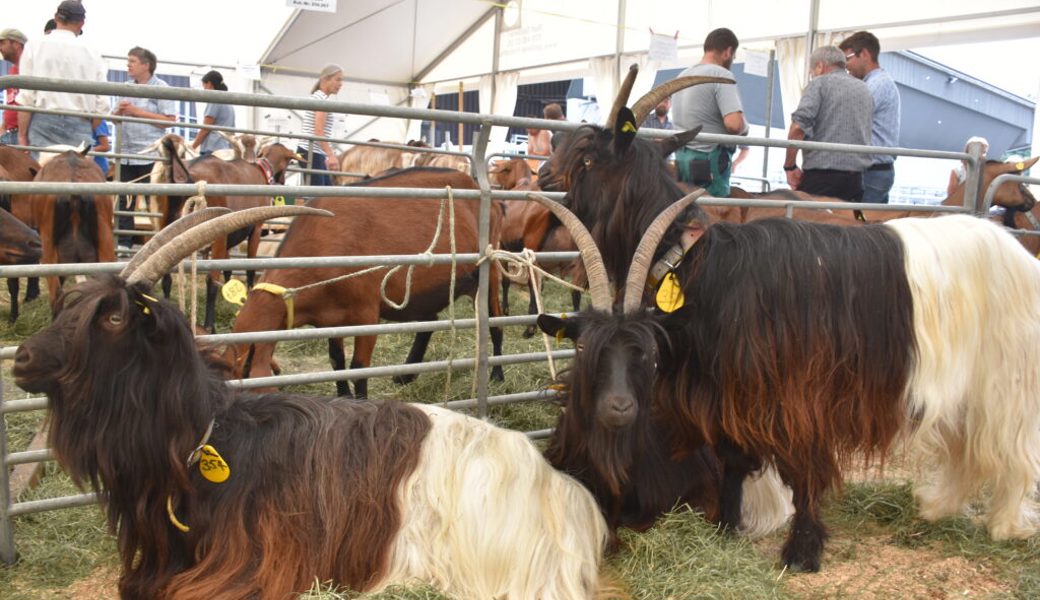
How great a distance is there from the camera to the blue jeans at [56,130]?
864cm

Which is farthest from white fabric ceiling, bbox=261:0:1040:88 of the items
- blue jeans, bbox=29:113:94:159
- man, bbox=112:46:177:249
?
blue jeans, bbox=29:113:94:159

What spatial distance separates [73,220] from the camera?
24.4 feet

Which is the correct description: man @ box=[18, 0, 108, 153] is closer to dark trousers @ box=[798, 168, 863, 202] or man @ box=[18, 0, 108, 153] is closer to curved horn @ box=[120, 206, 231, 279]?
curved horn @ box=[120, 206, 231, 279]

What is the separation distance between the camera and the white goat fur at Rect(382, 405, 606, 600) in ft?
9.65

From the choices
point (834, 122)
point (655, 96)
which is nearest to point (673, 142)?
point (655, 96)

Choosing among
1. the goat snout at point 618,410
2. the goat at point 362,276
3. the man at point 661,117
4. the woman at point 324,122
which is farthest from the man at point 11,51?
the goat snout at point 618,410

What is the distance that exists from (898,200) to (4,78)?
12482 mm

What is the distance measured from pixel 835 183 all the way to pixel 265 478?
545 centimetres

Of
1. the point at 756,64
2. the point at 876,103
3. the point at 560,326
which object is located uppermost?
the point at 756,64

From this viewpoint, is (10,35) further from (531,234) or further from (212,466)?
(212,466)

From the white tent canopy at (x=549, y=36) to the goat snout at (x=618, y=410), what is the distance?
943 cm

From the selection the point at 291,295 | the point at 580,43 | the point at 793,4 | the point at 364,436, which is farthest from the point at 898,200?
the point at 364,436

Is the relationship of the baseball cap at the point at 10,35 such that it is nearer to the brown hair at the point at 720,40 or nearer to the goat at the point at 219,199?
the goat at the point at 219,199

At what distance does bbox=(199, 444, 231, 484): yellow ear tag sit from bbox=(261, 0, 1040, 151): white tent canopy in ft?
33.0
